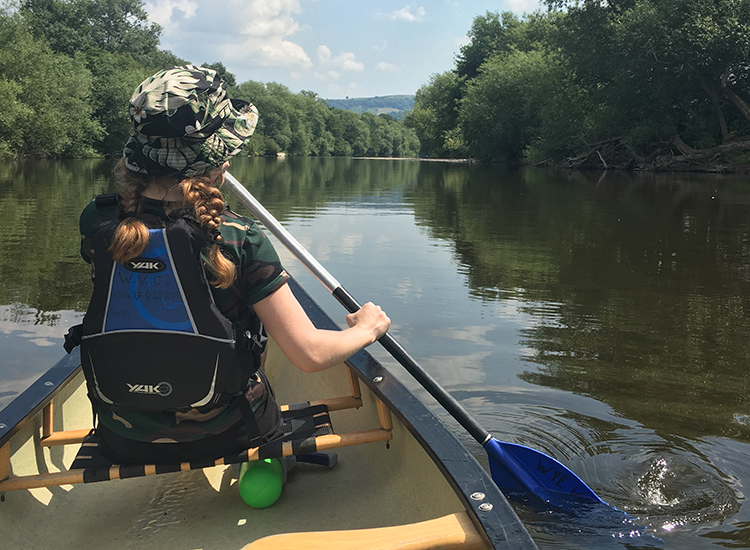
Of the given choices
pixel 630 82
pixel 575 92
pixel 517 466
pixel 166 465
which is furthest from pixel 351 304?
pixel 575 92

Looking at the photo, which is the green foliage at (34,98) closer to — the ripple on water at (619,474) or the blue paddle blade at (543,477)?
the ripple on water at (619,474)

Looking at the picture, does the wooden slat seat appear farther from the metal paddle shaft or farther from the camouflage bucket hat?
the camouflage bucket hat

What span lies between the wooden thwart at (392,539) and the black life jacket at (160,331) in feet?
1.63

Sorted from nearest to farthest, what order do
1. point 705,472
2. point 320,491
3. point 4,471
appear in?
1. point 4,471
2. point 320,491
3. point 705,472

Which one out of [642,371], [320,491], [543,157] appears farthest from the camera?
[543,157]

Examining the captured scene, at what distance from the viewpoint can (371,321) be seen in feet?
7.18

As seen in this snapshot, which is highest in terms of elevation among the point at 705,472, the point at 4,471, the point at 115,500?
the point at 4,471

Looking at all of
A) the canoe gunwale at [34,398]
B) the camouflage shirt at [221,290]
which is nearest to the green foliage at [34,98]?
the canoe gunwale at [34,398]

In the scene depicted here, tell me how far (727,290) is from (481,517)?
6534mm

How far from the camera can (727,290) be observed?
7242 mm

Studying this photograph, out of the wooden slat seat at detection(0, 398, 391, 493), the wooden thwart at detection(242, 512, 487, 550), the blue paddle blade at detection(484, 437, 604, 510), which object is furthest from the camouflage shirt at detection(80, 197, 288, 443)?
the blue paddle blade at detection(484, 437, 604, 510)

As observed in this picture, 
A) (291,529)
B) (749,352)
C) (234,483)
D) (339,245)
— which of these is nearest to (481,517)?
(291,529)

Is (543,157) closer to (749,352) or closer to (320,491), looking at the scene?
(749,352)

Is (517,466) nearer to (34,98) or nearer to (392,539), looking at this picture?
(392,539)
